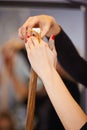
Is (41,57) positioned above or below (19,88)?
above

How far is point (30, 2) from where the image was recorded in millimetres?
1159

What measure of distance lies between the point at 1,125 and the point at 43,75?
0.70m

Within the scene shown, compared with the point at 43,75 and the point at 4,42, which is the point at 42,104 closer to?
the point at 4,42

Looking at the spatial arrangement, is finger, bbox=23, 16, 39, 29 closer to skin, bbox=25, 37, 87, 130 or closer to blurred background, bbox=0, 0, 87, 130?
skin, bbox=25, 37, 87, 130

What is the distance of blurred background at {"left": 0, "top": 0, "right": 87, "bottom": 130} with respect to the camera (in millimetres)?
1148

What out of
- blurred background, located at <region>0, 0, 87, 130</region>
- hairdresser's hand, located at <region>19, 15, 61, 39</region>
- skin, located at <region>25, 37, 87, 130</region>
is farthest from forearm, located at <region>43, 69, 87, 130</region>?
blurred background, located at <region>0, 0, 87, 130</region>

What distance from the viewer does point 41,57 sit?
21.1 inches

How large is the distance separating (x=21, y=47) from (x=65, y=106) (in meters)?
0.68

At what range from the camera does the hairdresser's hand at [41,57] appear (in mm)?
528

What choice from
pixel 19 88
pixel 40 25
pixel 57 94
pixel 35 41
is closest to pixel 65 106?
pixel 57 94

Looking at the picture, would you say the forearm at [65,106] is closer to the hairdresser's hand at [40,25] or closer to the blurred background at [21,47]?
the hairdresser's hand at [40,25]

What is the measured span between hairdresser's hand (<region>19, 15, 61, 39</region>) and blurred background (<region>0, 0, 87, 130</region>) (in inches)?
17.4

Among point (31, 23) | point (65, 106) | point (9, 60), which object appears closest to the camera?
point (65, 106)

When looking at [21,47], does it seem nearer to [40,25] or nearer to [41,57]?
[40,25]
